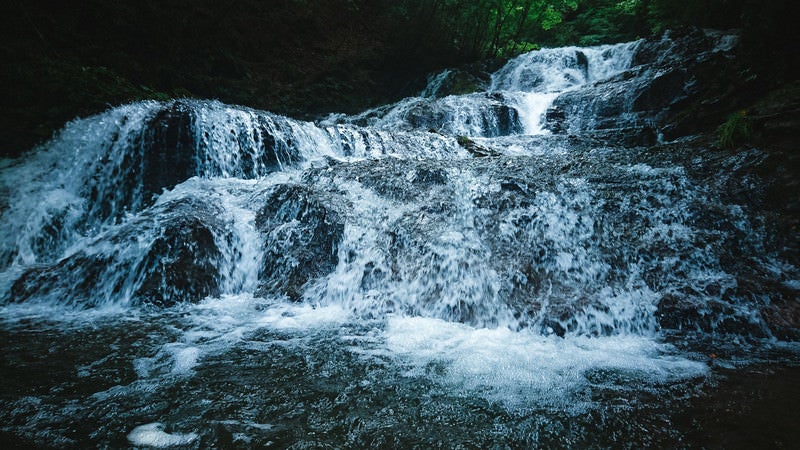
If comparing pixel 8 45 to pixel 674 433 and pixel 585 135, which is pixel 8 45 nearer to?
pixel 674 433

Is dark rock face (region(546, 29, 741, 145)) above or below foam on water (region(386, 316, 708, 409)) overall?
above

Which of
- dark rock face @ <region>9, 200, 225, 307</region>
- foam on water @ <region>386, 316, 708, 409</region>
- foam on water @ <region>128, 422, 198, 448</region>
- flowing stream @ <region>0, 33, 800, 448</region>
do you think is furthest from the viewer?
dark rock face @ <region>9, 200, 225, 307</region>

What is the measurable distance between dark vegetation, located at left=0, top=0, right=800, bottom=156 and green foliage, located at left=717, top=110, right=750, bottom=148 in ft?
0.09

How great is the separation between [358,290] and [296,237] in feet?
4.10

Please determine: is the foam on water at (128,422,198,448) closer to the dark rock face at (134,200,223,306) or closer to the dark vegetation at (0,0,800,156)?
the dark rock face at (134,200,223,306)

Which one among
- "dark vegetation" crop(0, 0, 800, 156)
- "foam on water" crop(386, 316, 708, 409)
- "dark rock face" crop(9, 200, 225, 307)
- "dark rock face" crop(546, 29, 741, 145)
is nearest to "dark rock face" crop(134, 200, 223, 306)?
"dark rock face" crop(9, 200, 225, 307)

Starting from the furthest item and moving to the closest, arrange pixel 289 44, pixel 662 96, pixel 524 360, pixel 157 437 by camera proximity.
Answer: pixel 289 44, pixel 662 96, pixel 524 360, pixel 157 437

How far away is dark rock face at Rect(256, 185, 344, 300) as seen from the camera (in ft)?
14.1

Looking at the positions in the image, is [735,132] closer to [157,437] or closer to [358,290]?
[358,290]

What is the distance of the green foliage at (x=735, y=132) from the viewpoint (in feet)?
15.2

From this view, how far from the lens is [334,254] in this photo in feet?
14.8

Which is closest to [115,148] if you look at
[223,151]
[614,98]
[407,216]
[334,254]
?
[223,151]

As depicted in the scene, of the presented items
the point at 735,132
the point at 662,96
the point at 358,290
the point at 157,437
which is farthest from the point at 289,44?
the point at 157,437

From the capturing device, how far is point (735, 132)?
474 centimetres
